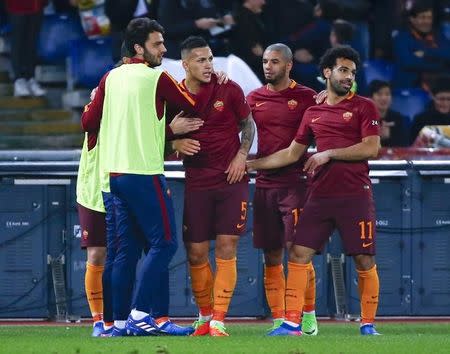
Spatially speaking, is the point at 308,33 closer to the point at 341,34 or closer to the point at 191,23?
the point at 341,34

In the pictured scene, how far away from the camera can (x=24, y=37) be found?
19062 mm

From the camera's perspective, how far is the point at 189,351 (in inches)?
437

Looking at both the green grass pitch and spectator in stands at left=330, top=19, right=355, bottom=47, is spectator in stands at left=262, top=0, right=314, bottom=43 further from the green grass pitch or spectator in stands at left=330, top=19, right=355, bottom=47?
the green grass pitch

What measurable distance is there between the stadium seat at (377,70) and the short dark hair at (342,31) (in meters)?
0.72

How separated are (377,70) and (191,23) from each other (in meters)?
2.49

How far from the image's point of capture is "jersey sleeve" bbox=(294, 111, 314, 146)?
1274 cm

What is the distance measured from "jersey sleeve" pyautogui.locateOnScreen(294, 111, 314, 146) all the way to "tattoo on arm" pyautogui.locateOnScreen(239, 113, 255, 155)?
1.09ft

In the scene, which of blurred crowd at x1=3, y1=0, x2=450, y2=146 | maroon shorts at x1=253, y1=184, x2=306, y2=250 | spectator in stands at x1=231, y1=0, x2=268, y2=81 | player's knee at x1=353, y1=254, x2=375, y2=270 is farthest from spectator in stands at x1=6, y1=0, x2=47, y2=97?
player's knee at x1=353, y1=254, x2=375, y2=270

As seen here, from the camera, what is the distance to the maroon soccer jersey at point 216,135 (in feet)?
41.9

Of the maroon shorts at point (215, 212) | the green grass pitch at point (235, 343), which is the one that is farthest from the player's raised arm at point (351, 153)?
the green grass pitch at point (235, 343)

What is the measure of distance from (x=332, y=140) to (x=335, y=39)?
6748 millimetres

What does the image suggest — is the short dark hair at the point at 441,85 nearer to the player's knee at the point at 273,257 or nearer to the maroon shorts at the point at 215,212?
the player's knee at the point at 273,257

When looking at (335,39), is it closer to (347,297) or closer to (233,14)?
(233,14)

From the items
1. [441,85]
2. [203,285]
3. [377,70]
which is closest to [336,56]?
[203,285]
